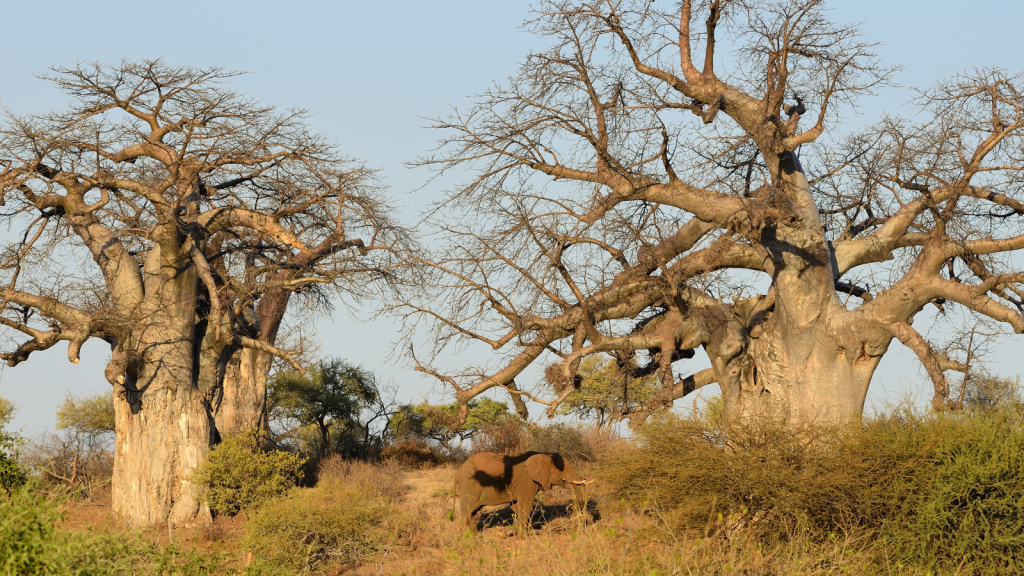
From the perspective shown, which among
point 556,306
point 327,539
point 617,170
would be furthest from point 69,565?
point 617,170

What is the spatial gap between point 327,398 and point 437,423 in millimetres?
2812

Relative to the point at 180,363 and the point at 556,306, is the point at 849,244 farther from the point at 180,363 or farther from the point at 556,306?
the point at 180,363

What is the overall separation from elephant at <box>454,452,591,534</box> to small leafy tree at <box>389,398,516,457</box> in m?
9.49

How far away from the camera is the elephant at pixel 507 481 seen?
12.0m

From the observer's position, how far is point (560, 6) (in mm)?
14328

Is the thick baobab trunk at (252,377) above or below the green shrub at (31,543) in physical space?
above

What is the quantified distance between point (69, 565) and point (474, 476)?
588cm

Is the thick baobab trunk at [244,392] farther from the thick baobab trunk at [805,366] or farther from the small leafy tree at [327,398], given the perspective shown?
the thick baobab trunk at [805,366]

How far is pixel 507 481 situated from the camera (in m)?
12.2

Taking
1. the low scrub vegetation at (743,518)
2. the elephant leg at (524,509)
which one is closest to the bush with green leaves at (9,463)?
the low scrub vegetation at (743,518)

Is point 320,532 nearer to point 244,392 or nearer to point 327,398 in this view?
point 244,392

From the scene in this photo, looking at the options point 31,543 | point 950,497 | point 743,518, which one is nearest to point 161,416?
point 31,543

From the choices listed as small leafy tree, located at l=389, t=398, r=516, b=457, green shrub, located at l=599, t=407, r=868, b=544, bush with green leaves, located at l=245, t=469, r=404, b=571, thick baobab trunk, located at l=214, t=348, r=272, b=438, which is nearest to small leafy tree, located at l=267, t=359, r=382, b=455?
small leafy tree, located at l=389, t=398, r=516, b=457

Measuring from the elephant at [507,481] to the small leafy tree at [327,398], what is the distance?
10508 mm
